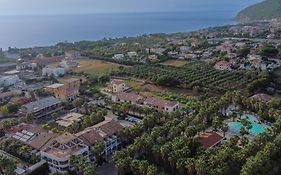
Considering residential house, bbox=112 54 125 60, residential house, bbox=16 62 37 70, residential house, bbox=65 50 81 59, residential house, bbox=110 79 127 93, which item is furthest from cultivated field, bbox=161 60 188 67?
residential house, bbox=16 62 37 70

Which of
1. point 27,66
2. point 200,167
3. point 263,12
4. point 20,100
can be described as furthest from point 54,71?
point 263,12

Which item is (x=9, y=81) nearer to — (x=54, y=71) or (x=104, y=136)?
(x=54, y=71)

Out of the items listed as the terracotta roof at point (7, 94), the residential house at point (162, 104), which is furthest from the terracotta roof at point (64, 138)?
the terracotta roof at point (7, 94)

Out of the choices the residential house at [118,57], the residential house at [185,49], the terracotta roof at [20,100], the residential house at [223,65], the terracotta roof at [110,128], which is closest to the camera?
the terracotta roof at [110,128]

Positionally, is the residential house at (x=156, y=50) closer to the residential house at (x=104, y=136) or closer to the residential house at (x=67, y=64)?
the residential house at (x=67, y=64)

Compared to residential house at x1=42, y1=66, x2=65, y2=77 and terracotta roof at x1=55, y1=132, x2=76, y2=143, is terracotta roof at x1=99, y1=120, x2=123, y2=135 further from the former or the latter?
residential house at x1=42, y1=66, x2=65, y2=77
